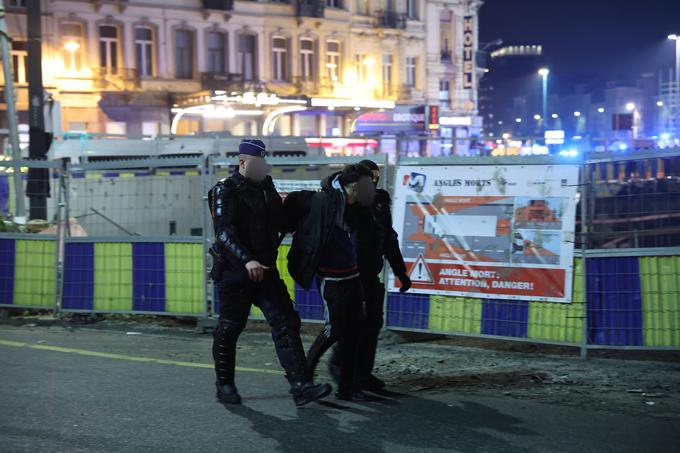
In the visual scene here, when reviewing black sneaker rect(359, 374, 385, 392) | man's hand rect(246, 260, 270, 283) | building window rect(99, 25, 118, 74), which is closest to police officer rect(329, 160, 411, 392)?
black sneaker rect(359, 374, 385, 392)

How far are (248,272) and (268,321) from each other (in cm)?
46

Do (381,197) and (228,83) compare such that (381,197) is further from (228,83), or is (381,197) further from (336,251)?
(228,83)

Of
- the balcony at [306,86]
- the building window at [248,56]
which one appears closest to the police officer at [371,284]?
the building window at [248,56]

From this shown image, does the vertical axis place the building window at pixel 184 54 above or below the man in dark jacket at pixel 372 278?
above

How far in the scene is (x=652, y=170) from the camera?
7.66 metres

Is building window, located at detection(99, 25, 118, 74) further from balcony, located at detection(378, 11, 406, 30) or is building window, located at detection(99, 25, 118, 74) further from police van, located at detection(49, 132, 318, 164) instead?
police van, located at detection(49, 132, 318, 164)

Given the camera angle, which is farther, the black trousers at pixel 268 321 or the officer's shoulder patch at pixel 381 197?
the officer's shoulder patch at pixel 381 197

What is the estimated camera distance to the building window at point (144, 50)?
138ft

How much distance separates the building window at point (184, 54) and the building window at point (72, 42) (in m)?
5.19

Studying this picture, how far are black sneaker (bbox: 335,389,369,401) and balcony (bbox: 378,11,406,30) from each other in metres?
46.7

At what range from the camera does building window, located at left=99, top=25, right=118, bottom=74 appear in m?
40.9

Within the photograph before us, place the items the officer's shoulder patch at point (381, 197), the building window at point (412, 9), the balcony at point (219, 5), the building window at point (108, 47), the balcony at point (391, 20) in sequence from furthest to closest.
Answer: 1. the building window at point (412, 9)
2. the balcony at point (391, 20)
3. the balcony at point (219, 5)
4. the building window at point (108, 47)
5. the officer's shoulder patch at point (381, 197)

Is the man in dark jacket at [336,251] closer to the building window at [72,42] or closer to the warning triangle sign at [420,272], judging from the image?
the warning triangle sign at [420,272]

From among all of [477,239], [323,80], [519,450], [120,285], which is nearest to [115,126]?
[323,80]
